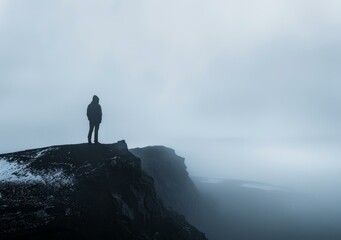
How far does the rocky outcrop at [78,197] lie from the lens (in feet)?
105

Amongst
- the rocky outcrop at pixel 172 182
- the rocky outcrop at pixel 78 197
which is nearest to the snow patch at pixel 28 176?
the rocky outcrop at pixel 78 197

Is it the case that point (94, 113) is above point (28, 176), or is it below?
above

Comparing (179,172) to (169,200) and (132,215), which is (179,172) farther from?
(132,215)

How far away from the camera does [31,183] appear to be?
37.9m

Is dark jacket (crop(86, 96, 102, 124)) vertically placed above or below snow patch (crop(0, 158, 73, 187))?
above

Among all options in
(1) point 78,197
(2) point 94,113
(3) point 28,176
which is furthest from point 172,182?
(1) point 78,197

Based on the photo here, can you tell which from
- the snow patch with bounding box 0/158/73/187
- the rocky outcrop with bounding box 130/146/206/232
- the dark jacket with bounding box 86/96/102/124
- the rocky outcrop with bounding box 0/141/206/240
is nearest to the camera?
the rocky outcrop with bounding box 0/141/206/240

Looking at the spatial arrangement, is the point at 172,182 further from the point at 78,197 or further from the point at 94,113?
the point at 78,197

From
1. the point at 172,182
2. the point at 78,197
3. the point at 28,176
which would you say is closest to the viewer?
the point at 78,197

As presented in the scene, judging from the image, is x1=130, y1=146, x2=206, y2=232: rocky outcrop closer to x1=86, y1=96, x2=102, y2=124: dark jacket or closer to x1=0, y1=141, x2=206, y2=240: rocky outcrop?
x1=0, y1=141, x2=206, y2=240: rocky outcrop

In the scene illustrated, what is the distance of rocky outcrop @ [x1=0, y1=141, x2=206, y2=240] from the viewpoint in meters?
32.2

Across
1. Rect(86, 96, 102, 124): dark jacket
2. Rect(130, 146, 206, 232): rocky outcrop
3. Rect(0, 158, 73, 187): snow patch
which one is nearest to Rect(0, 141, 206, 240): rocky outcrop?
Rect(0, 158, 73, 187): snow patch

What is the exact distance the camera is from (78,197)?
37406 mm

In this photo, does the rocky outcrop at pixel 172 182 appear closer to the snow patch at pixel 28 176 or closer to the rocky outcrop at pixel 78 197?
the rocky outcrop at pixel 78 197
